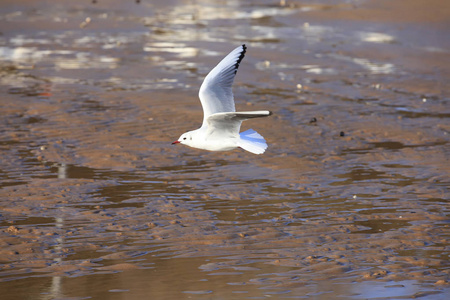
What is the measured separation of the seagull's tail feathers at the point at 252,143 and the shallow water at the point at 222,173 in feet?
2.30

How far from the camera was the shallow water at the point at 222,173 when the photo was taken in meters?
6.20

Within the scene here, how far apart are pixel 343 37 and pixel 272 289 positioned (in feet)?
46.2

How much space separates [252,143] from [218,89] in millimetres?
683

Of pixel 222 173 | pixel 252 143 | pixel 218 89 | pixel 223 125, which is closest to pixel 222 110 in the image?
pixel 218 89

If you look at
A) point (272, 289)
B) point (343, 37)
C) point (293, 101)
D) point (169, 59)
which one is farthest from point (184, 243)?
point (343, 37)

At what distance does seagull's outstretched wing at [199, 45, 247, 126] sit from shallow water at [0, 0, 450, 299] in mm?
1005

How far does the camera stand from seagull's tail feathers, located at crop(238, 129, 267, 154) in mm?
7348

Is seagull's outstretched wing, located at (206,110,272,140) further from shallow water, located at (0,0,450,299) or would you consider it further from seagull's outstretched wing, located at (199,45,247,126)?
shallow water, located at (0,0,450,299)

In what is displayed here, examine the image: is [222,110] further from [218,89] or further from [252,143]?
[252,143]

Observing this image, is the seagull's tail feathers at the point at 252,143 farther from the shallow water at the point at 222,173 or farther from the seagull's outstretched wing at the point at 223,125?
the shallow water at the point at 222,173

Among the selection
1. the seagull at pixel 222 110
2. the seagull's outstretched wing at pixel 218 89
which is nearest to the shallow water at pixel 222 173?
the seagull at pixel 222 110

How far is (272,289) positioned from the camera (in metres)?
5.88

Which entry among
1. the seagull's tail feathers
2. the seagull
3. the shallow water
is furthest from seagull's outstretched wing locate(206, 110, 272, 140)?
the shallow water

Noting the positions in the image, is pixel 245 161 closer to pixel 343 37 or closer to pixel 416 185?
pixel 416 185
